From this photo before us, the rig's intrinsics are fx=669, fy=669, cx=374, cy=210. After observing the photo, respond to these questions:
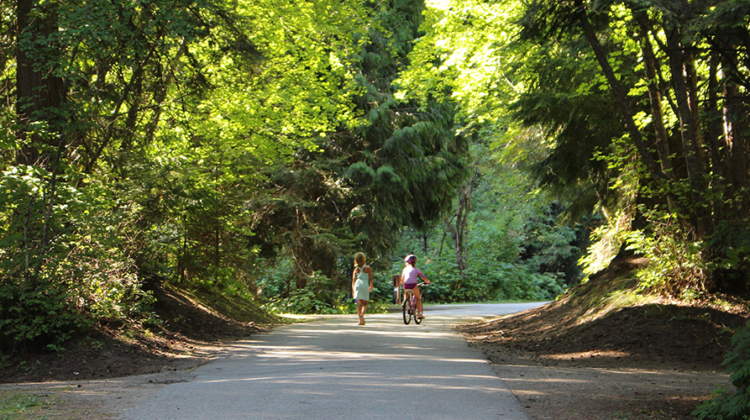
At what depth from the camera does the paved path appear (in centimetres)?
612

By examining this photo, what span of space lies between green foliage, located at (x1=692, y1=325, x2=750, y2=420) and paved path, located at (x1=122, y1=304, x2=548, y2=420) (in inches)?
63.0

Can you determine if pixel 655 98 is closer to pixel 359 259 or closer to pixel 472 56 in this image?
pixel 472 56

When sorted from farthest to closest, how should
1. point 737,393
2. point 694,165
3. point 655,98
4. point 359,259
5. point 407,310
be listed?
point 407,310 < point 359,259 < point 655,98 < point 694,165 < point 737,393

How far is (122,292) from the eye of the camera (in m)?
10.7

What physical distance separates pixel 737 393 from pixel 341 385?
3907 millimetres

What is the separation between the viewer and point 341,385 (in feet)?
24.5

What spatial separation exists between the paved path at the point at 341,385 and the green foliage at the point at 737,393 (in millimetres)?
1601

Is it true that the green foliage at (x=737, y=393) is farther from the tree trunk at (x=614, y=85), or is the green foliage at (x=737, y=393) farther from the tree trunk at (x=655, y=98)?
the tree trunk at (x=655, y=98)

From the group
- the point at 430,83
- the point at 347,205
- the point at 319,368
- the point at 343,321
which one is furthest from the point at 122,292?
the point at 347,205

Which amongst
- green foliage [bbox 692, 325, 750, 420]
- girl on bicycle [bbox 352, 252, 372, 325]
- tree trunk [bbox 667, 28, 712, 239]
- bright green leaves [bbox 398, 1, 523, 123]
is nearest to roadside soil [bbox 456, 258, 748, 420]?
green foliage [bbox 692, 325, 750, 420]

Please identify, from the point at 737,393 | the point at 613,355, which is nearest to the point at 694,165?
the point at 613,355

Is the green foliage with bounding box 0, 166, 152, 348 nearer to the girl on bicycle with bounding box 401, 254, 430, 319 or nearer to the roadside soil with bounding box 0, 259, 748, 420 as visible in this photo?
the roadside soil with bounding box 0, 259, 748, 420

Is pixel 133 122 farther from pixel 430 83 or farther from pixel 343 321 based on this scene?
pixel 430 83

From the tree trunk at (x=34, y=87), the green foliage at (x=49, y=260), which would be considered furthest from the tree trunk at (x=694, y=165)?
the tree trunk at (x=34, y=87)
